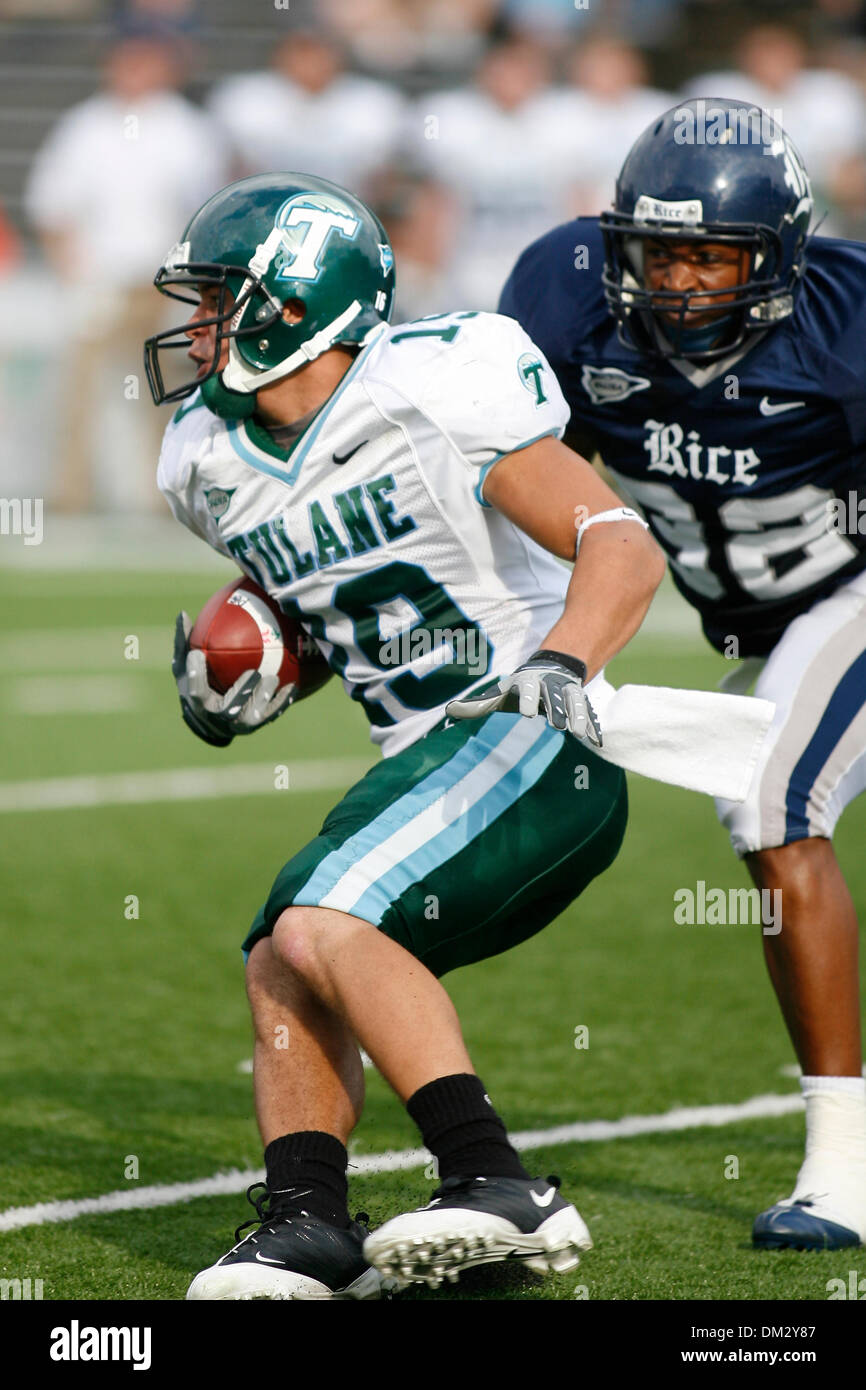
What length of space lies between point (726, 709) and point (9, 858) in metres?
3.43

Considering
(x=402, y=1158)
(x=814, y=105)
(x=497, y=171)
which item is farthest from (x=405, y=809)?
(x=814, y=105)

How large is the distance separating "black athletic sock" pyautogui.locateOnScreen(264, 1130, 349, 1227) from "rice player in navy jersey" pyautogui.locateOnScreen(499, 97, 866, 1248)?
0.71m

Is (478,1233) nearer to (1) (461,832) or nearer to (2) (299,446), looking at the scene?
(1) (461,832)

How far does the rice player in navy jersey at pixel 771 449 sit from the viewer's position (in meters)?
3.08

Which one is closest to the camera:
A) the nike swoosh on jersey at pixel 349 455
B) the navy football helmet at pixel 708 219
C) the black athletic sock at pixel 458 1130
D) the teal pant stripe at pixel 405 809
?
the black athletic sock at pixel 458 1130

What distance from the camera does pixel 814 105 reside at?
42.2 feet

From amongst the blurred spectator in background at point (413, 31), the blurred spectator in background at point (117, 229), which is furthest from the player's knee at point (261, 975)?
the blurred spectator in background at point (413, 31)

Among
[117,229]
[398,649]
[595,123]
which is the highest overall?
[595,123]

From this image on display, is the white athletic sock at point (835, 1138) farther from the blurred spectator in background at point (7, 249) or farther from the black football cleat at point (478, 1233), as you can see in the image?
the blurred spectator in background at point (7, 249)

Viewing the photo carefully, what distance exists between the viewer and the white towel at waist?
96.0 inches

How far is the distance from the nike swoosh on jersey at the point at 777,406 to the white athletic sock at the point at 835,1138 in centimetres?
106

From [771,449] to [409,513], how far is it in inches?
31.0

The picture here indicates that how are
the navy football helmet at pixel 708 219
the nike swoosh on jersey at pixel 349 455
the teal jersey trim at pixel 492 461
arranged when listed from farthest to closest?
the navy football helmet at pixel 708 219 → the nike swoosh on jersey at pixel 349 455 → the teal jersey trim at pixel 492 461

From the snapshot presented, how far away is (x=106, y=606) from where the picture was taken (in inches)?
400
